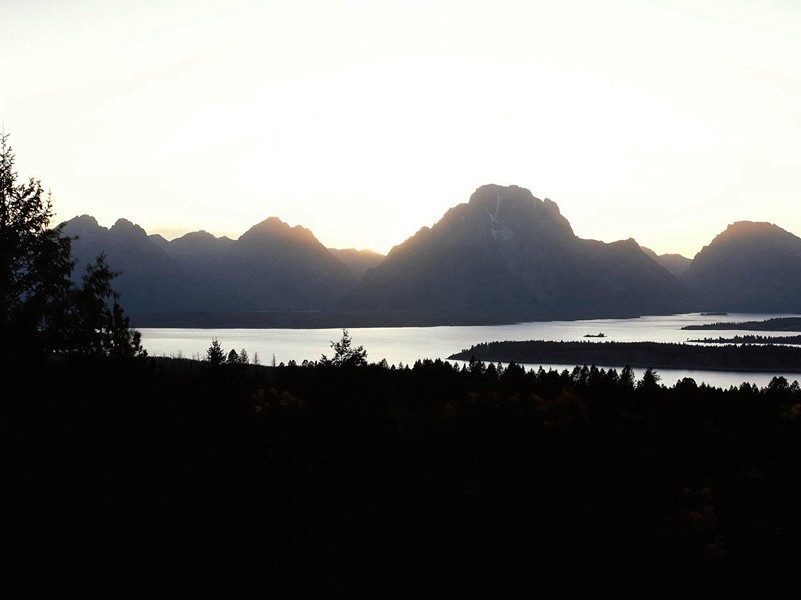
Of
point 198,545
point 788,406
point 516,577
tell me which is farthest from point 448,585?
point 788,406

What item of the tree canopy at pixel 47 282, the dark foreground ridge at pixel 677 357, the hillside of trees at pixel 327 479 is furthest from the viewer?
the dark foreground ridge at pixel 677 357

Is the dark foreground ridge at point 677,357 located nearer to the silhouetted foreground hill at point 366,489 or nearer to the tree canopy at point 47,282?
the silhouetted foreground hill at point 366,489

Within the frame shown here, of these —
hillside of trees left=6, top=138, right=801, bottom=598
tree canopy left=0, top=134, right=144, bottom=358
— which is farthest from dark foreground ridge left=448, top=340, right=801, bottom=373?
tree canopy left=0, top=134, right=144, bottom=358

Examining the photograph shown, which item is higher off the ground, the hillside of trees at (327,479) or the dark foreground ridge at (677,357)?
the hillside of trees at (327,479)

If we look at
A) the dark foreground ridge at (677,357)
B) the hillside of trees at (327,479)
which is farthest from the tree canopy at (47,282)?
the dark foreground ridge at (677,357)

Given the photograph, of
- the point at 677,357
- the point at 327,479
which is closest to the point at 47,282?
the point at 327,479

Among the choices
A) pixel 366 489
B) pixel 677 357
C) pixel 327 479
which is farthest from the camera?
pixel 677 357

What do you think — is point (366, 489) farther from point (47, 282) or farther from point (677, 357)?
point (677, 357)

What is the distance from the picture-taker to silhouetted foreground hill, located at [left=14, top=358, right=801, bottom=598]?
21.3 metres

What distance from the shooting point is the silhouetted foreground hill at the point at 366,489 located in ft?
69.9

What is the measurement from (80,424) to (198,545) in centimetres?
527

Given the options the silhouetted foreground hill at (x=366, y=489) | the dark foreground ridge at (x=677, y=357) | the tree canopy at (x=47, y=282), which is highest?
the tree canopy at (x=47, y=282)

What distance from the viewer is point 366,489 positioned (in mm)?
31875

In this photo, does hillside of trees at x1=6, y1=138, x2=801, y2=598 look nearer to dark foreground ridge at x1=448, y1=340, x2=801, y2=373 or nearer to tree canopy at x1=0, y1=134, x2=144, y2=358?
tree canopy at x1=0, y1=134, x2=144, y2=358
